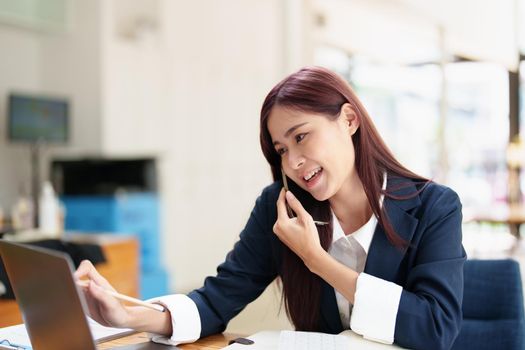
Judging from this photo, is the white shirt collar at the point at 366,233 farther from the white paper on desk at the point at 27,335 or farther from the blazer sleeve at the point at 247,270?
the white paper on desk at the point at 27,335

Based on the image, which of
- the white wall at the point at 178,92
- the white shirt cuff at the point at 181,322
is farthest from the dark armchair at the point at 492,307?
the white wall at the point at 178,92

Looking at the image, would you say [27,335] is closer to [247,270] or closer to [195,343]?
[195,343]

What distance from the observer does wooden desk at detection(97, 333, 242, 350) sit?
123cm

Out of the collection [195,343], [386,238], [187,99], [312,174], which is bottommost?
[195,343]

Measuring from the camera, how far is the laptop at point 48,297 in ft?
2.90

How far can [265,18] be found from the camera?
6.20m

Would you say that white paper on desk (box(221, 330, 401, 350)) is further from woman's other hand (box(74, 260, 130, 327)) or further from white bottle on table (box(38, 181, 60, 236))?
white bottle on table (box(38, 181, 60, 236))

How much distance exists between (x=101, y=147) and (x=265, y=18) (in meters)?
2.36

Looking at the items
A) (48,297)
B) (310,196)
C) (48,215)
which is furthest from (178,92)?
(48,297)

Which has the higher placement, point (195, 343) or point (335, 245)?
point (335, 245)

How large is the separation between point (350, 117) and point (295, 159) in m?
0.16

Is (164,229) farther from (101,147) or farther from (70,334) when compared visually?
(70,334)

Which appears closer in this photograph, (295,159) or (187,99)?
(295,159)

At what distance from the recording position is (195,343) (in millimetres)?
1288
